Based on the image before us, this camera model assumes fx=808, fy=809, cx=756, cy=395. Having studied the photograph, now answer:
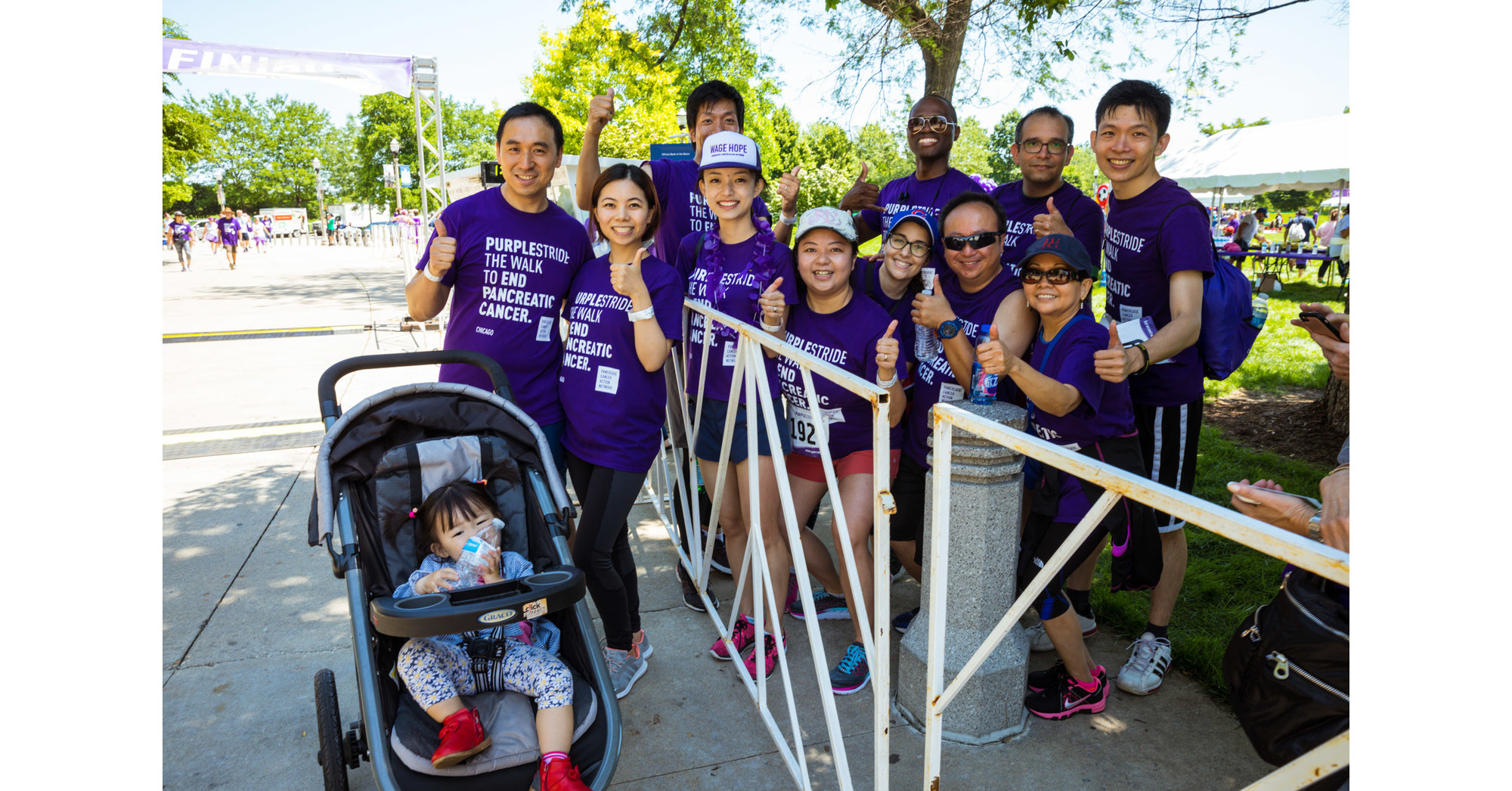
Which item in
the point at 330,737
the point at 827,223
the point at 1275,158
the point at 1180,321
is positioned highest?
the point at 1275,158

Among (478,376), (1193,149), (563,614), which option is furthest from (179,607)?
(1193,149)

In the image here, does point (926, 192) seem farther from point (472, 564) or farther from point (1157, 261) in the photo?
point (472, 564)

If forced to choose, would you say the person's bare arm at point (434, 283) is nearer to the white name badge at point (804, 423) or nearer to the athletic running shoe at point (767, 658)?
the white name badge at point (804, 423)

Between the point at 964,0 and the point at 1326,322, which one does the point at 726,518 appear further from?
the point at 964,0

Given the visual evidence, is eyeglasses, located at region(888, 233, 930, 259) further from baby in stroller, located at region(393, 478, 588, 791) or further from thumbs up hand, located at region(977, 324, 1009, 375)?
baby in stroller, located at region(393, 478, 588, 791)

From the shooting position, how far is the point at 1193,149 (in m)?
20.2

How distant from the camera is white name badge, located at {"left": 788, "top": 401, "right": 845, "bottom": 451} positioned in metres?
3.09

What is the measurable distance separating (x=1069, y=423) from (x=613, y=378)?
168 cm

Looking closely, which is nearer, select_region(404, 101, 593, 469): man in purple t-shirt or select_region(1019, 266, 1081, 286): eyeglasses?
select_region(1019, 266, 1081, 286): eyeglasses

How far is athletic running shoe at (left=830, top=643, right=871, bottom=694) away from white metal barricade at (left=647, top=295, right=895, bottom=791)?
0.15 meters

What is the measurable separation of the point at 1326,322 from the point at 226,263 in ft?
109

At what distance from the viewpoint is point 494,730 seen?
2.24 meters

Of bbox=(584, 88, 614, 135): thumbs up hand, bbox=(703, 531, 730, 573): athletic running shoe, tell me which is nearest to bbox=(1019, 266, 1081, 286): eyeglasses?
bbox=(584, 88, 614, 135): thumbs up hand

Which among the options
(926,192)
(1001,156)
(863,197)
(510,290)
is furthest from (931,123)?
(1001,156)
